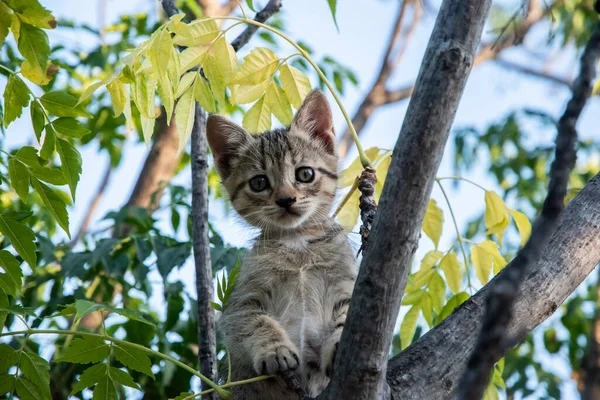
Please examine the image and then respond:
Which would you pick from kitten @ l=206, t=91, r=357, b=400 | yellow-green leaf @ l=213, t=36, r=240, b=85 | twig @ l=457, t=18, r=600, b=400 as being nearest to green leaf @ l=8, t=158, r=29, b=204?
yellow-green leaf @ l=213, t=36, r=240, b=85

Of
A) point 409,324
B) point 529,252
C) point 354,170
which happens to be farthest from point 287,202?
point 529,252

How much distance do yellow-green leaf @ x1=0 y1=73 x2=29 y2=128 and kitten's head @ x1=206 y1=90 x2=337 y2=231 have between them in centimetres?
134

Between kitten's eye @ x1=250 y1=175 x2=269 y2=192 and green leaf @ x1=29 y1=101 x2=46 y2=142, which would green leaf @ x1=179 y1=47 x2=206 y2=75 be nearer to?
green leaf @ x1=29 y1=101 x2=46 y2=142

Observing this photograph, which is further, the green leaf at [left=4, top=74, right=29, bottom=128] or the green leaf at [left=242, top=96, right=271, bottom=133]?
the green leaf at [left=242, top=96, right=271, bottom=133]

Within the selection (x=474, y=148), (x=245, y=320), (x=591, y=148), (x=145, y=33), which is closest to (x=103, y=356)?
(x=245, y=320)

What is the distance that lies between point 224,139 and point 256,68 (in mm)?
1257

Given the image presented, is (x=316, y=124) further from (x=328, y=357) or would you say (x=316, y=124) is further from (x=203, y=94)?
(x=328, y=357)

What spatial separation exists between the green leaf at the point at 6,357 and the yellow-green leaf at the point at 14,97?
2.79ft

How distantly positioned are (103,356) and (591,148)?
17.7 feet

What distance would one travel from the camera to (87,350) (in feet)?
8.89

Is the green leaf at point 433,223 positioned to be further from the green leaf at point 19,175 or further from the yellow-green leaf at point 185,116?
the green leaf at point 19,175

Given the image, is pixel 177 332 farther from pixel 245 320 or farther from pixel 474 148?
pixel 474 148

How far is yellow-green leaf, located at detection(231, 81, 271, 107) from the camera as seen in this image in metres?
3.21

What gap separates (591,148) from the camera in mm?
6812
